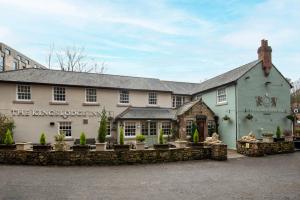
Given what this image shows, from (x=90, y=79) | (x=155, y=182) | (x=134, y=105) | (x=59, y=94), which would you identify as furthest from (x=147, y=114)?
(x=155, y=182)

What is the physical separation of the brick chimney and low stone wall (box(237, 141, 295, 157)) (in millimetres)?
7258

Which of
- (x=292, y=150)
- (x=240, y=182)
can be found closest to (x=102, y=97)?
(x=240, y=182)

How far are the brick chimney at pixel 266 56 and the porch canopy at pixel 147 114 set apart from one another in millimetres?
9928

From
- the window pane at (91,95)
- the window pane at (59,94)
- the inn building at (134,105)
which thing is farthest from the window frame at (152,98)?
the window pane at (59,94)

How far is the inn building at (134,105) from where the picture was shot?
18.8m

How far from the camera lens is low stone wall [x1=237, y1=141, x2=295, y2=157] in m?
16.0

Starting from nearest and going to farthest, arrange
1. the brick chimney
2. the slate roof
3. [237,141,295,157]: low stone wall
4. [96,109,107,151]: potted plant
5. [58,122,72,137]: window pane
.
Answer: [96,109,107,151]: potted plant, [237,141,295,157]: low stone wall, the slate roof, [58,122,72,137]: window pane, the brick chimney

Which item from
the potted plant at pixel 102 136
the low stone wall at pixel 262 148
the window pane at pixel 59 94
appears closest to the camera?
the potted plant at pixel 102 136

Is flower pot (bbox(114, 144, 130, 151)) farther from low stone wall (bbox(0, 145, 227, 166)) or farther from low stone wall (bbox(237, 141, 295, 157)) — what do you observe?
low stone wall (bbox(237, 141, 295, 157))

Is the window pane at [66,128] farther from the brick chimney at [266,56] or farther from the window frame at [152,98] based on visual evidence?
the brick chimney at [266,56]

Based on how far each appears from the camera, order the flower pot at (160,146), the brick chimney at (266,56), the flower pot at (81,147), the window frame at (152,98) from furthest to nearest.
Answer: the window frame at (152,98)
the brick chimney at (266,56)
the flower pot at (160,146)
the flower pot at (81,147)

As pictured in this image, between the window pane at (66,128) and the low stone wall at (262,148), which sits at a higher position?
the window pane at (66,128)

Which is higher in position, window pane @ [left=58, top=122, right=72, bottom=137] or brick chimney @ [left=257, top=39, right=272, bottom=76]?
brick chimney @ [left=257, top=39, right=272, bottom=76]

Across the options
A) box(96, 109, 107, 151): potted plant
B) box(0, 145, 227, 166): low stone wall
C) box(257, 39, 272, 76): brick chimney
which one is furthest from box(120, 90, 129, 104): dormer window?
box(257, 39, 272, 76): brick chimney
